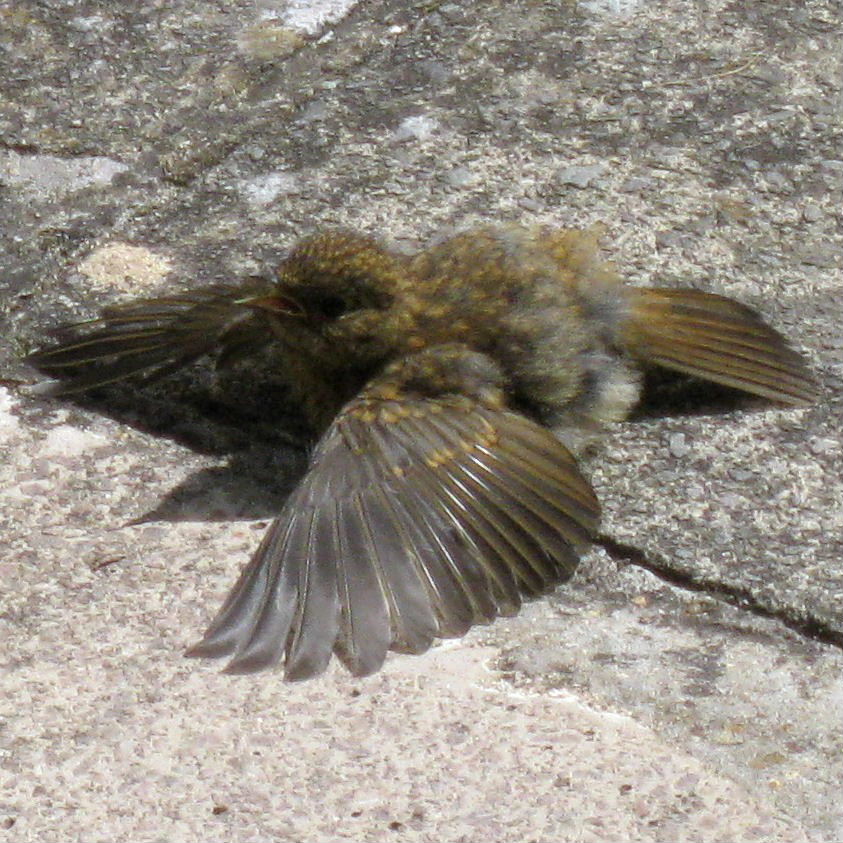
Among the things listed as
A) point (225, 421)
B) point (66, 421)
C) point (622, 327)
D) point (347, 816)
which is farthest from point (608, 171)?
point (347, 816)

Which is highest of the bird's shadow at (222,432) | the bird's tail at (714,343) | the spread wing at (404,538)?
the bird's tail at (714,343)

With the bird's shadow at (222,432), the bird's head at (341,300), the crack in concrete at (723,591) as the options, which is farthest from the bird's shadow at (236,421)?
the crack in concrete at (723,591)

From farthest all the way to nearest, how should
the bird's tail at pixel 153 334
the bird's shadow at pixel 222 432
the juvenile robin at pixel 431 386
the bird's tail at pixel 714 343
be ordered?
the bird's tail at pixel 153 334 < the bird's tail at pixel 714 343 < the bird's shadow at pixel 222 432 < the juvenile robin at pixel 431 386

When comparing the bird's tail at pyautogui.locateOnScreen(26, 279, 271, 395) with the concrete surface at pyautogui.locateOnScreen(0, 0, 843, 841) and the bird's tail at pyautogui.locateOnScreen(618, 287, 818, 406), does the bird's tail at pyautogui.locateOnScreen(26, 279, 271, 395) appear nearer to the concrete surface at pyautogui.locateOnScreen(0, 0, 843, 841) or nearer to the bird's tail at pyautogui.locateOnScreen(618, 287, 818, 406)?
the concrete surface at pyautogui.locateOnScreen(0, 0, 843, 841)

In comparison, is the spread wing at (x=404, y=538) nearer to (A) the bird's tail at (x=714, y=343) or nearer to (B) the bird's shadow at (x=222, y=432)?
(B) the bird's shadow at (x=222, y=432)

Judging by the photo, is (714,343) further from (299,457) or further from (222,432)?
(222,432)

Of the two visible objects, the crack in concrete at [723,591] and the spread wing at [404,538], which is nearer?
the spread wing at [404,538]
